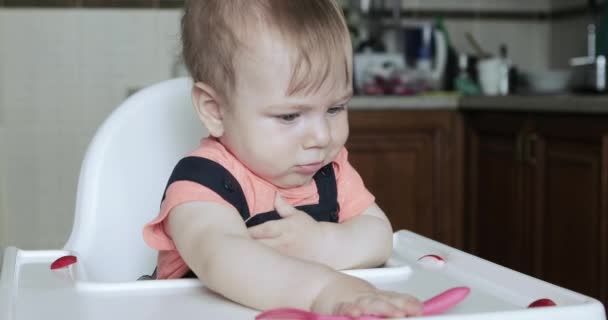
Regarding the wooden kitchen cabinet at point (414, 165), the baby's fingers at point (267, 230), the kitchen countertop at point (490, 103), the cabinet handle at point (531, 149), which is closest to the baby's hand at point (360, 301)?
the baby's fingers at point (267, 230)

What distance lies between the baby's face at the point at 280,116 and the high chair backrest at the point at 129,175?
38 cm

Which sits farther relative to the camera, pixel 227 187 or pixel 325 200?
pixel 325 200

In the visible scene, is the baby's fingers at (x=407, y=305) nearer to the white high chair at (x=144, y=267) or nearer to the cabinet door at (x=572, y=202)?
the white high chair at (x=144, y=267)

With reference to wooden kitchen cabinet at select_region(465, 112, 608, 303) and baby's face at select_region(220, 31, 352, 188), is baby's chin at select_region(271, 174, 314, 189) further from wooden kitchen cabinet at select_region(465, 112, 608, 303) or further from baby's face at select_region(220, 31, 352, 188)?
wooden kitchen cabinet at select_region(465, 112, 608, 303)

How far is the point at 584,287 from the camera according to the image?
2.25 m

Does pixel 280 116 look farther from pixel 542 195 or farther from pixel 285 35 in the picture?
pixel 542 195

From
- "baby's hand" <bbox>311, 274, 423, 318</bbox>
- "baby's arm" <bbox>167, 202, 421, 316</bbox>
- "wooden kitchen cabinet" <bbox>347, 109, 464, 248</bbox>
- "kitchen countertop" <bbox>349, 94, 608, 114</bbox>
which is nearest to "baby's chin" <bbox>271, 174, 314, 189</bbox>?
"baby's arm" <bbox>167, 202, 421, 316</bbox>

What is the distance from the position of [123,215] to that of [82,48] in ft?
6.49

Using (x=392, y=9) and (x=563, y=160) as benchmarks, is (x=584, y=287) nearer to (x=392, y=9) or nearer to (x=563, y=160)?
(x=563, y=160)

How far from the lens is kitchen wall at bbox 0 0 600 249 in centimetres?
311

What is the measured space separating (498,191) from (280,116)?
198 centimetres

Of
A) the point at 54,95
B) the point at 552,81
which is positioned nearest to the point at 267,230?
the point at 552,81

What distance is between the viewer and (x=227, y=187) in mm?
935

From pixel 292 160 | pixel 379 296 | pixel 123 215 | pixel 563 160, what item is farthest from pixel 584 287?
pixel 379 296
